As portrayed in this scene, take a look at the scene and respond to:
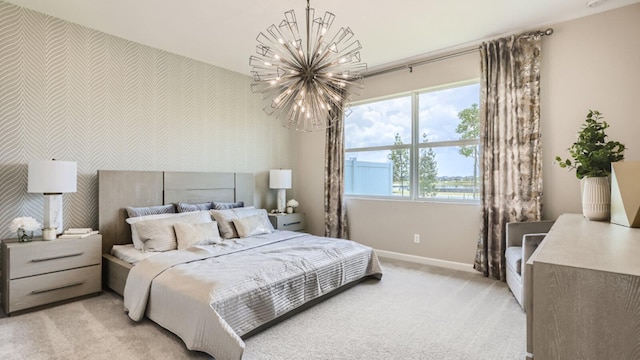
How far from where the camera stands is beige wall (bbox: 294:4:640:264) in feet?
10.1

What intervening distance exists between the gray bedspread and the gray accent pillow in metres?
1.00

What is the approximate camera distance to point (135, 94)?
384cm

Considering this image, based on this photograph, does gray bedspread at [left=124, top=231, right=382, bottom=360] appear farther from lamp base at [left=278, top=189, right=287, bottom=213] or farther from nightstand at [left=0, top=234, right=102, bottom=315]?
lamp base at [left=278, top=189, right=287, bottom=213]

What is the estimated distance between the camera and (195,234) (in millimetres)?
3385

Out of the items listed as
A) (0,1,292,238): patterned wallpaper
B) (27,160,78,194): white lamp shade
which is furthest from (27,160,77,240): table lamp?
(0,1,292,238): patterned wallpaper

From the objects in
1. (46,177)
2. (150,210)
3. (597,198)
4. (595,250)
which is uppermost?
(46,177)

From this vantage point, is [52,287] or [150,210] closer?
[52,287]

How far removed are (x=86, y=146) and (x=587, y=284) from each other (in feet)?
14.0

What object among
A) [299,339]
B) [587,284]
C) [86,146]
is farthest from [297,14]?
[587,284]

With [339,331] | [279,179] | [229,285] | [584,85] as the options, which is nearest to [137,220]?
[229,285]

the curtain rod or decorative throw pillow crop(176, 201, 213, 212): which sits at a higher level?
the curtain rod

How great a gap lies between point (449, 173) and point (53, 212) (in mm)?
4522

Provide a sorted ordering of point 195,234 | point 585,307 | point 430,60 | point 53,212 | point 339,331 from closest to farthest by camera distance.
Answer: point 585,307, point 339,331, point 53,212, point 195,234, point 430,60

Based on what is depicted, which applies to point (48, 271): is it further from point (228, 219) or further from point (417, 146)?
point (417, 146)
